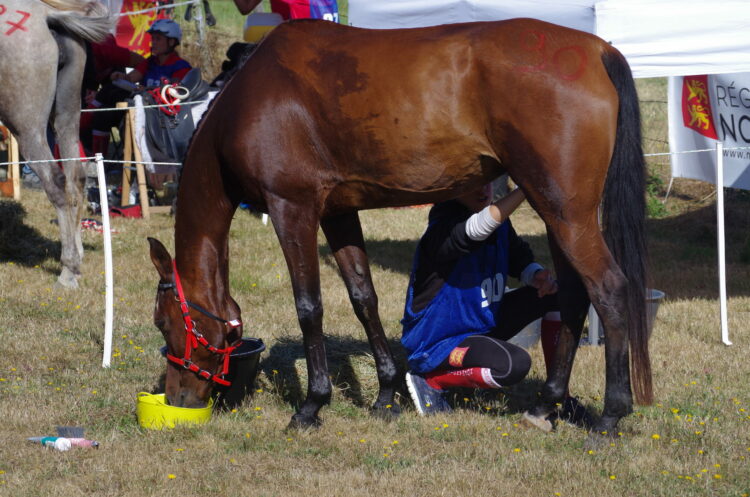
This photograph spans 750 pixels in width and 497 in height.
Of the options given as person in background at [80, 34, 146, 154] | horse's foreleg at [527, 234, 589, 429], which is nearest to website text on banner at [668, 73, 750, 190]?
horse's foreleg at [527, 234, 589, 429]

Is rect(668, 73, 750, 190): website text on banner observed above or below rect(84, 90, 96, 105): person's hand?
above

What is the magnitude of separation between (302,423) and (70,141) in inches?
175

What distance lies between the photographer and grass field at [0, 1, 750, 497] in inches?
145

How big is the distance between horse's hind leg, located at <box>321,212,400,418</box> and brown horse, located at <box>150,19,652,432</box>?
0.16m

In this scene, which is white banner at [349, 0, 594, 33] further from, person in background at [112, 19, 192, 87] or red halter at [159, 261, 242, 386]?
person in background at [112, 19, 192, 87]

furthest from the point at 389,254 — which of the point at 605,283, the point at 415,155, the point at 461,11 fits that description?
the point at 605,283

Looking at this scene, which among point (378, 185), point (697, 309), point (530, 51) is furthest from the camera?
point (697, 309)

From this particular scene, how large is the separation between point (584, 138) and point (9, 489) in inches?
109

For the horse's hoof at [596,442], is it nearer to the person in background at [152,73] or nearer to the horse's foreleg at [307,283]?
the horse's foreleg at [307,283]

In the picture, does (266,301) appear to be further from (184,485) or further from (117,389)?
(184,485)

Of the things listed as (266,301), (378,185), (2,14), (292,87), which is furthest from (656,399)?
(2,14)

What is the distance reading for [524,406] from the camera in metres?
4.81

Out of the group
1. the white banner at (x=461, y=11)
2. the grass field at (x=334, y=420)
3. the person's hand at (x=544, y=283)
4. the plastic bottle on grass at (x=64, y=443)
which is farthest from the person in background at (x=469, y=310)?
the white banner at (x=461, y=11)

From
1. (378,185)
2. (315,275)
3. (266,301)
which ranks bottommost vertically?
(266,301)
